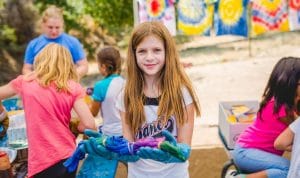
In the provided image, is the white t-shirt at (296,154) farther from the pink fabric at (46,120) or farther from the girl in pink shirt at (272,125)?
the pink fabric at (46,120)

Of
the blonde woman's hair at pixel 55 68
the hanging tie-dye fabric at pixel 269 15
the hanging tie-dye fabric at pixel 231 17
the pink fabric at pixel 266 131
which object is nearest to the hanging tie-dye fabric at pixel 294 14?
the hanging tie-dye fabric at pixel 269 15

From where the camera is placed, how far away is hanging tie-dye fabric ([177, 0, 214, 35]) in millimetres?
5082

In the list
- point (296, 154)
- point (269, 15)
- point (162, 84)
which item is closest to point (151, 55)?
point (162, 84)

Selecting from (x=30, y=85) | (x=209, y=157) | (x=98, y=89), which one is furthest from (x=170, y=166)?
(x=209, y=157)

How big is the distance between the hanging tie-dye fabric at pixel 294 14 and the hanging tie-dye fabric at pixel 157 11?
1.20m

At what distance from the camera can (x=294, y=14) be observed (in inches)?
203

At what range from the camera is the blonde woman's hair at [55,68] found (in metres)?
2.82

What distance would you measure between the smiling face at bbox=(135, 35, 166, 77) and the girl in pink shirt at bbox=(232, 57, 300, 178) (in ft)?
3.01

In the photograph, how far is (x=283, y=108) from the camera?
2.96 meters

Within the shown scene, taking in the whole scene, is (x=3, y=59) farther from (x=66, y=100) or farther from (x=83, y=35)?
(x=66, y=100)

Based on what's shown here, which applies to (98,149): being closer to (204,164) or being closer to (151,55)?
(151,55)

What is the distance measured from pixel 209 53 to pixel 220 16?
19.4 feet

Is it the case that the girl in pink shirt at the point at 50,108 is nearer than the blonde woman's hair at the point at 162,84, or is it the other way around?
the blonde woman's hair at the point at 162,84

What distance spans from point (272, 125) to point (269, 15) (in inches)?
93.1
